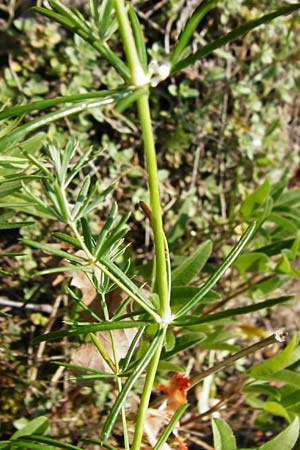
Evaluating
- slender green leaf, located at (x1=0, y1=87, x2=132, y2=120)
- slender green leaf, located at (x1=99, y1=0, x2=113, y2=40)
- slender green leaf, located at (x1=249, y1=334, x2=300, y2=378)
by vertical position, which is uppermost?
slender green leaf, located at (x1=99, y1=0, x2=113, y2=40)

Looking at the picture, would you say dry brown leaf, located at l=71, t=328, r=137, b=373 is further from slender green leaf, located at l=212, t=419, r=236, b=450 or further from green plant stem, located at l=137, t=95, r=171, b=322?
green plant stem, located at l=137, t=95, r=171, b=322

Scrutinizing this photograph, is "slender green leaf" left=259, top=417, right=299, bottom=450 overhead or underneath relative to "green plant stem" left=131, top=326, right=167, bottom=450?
underneath

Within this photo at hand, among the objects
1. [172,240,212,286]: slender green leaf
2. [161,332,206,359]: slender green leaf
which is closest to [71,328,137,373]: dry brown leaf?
[161,332,206,359]: slender green leaf

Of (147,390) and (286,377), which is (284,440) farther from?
(147,390)

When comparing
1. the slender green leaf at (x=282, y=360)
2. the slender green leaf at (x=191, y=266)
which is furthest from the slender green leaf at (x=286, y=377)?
the slender green leaf at (x=191, y=266)

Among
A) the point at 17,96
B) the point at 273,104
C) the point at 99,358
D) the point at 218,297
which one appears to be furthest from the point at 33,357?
the point at 273,104

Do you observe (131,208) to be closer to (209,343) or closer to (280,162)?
(209,343)
